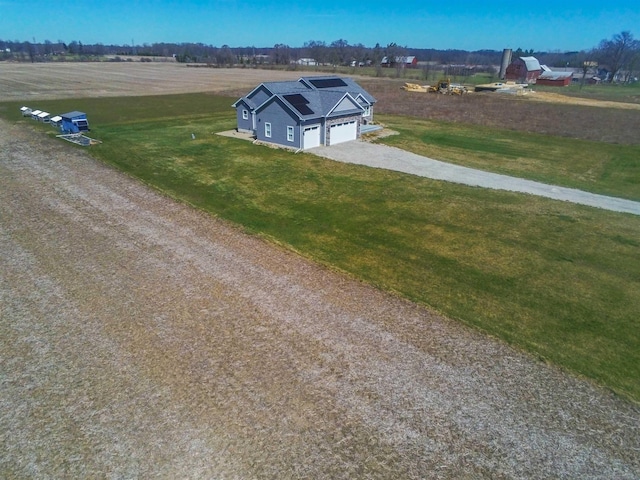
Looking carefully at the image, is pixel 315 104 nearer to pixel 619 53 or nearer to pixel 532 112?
pixel 532 112

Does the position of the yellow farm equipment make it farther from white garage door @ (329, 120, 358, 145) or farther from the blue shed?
the blue shed

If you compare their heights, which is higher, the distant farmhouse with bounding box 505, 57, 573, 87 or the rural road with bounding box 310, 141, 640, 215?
the distant farmhouse with bounding box 505, 57, 573, 87

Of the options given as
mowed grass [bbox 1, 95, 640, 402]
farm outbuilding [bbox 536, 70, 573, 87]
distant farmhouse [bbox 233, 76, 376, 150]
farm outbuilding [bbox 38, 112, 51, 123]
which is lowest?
mowed grass [bbox 1, 95, 640, 402]

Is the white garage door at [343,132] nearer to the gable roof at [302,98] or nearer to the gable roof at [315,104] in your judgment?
the gable roof at [315,104]

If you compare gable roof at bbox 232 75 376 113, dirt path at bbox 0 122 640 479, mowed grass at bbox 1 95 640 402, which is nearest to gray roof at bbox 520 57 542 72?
gable roof at bbox 232 75 376 113

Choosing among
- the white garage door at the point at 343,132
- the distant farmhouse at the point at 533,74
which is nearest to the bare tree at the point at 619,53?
the distant farmhouse at the point at 533,74
